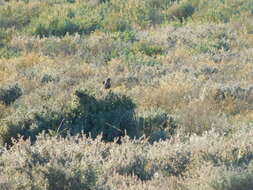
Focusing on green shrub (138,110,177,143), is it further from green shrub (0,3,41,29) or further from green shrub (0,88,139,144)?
green shrub (0,3,41,29)

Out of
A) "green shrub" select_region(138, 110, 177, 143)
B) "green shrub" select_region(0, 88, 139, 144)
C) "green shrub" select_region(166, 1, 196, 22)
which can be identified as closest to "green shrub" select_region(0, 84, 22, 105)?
"green shrub" select_region(0, 88, 139, 144)

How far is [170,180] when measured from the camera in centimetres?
537

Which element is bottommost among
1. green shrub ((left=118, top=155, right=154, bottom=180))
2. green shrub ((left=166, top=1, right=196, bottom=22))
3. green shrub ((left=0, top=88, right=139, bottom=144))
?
green shrub ((left=166, top=1, right=196, bottom=22))

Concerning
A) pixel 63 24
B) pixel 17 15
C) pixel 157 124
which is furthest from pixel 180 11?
pixel 157 124

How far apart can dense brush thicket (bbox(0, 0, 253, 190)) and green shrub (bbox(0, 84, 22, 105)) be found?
0.07ft

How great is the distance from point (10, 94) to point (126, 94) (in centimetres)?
203

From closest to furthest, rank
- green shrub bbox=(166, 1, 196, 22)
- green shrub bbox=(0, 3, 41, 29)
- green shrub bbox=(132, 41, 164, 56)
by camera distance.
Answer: green shrub bbox=(132, 41, 164, 56) → green shrub bbox=(0, 3, 41, 29) → green shrub bbox=(166, 1, 196, 22)

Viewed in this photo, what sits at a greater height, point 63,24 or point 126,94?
Answer: point 126,94

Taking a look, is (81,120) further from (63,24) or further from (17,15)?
(17,15)

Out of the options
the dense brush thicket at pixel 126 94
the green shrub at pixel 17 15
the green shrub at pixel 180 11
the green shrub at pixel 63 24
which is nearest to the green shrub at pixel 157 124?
the dense brush thicket at pixel 126 94

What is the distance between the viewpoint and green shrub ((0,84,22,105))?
9.38m

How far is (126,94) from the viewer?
8.62 meters

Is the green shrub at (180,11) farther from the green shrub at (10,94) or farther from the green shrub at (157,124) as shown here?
the green shrub at (157,124)

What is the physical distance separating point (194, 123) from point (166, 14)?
10733 mm
